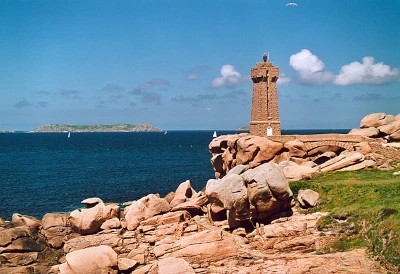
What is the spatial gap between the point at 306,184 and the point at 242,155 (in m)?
11.9

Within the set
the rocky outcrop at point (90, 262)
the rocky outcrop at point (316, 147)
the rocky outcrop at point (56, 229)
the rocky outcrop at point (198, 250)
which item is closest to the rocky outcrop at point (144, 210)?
the rocky outcrop at point (198, 250)

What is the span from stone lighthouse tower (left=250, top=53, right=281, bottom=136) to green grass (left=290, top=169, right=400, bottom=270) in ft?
52.7

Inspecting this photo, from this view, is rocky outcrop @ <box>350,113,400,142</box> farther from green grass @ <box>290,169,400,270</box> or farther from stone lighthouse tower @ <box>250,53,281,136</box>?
green grass @ <box>290,169,400,270</box>

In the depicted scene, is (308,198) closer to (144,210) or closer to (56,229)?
(144,210)

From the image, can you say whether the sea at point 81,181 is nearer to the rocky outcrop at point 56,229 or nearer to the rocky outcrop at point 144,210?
the rocky outcrop at point 56,229

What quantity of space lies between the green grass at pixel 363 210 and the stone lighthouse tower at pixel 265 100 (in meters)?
16.1

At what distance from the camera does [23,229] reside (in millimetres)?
33031

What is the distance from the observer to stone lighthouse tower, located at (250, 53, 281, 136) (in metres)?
49.1

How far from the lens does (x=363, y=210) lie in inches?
1001

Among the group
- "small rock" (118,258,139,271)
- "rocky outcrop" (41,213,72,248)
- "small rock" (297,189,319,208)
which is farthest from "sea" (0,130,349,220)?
"small rock" (297,189,319,208)

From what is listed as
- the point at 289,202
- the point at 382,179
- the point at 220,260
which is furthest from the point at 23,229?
the point at 382,179

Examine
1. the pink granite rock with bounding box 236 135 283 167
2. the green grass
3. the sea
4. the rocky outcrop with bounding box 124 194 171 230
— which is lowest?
the sea

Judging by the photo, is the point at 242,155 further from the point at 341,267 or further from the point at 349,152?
the point at 341,267

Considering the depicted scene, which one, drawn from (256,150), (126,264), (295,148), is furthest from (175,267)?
(295,148)
